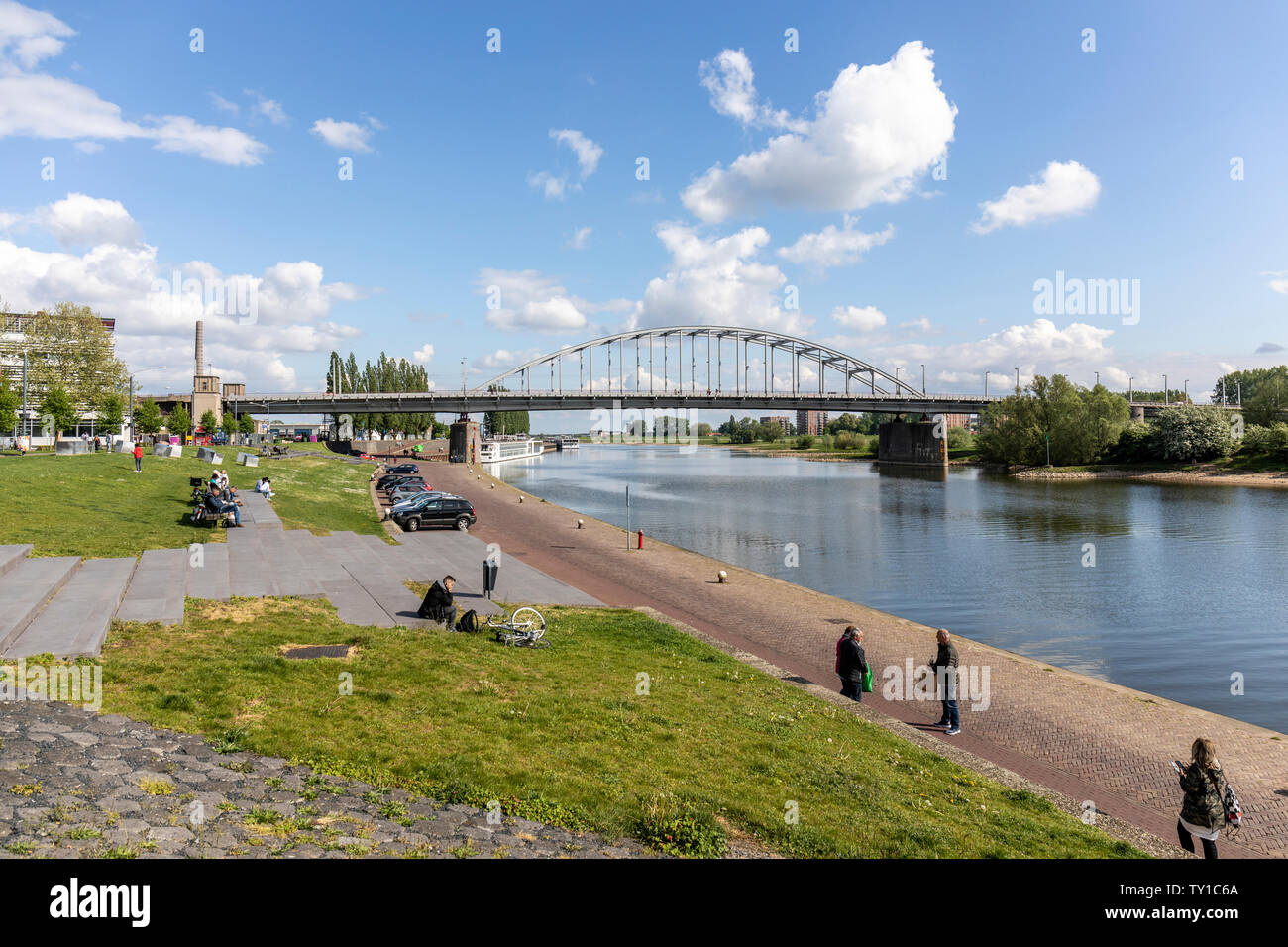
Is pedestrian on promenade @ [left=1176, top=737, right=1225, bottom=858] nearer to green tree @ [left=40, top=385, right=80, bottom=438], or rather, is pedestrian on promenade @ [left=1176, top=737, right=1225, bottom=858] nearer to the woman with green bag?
the woman with green bag

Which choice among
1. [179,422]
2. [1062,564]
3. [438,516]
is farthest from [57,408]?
[1062,564]

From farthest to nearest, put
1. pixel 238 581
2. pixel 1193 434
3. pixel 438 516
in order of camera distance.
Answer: pixel 1193 434
pixel 438 516
pixel 238 581

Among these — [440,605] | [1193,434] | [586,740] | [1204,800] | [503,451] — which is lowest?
[1204,800]

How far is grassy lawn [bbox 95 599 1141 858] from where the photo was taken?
7852 millimetres

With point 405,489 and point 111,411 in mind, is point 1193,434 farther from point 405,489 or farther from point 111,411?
point 111,411

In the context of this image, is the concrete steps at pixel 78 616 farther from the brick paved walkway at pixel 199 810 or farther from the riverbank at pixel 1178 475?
the riverbank at pixel 1178 475

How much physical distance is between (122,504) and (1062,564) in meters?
39.1

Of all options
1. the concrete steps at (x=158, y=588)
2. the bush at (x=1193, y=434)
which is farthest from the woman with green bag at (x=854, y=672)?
the bush at (x=1193, y=434)

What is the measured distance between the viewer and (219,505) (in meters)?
25.7

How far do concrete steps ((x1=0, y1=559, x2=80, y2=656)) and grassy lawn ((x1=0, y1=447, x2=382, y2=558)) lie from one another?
70.8 inches
